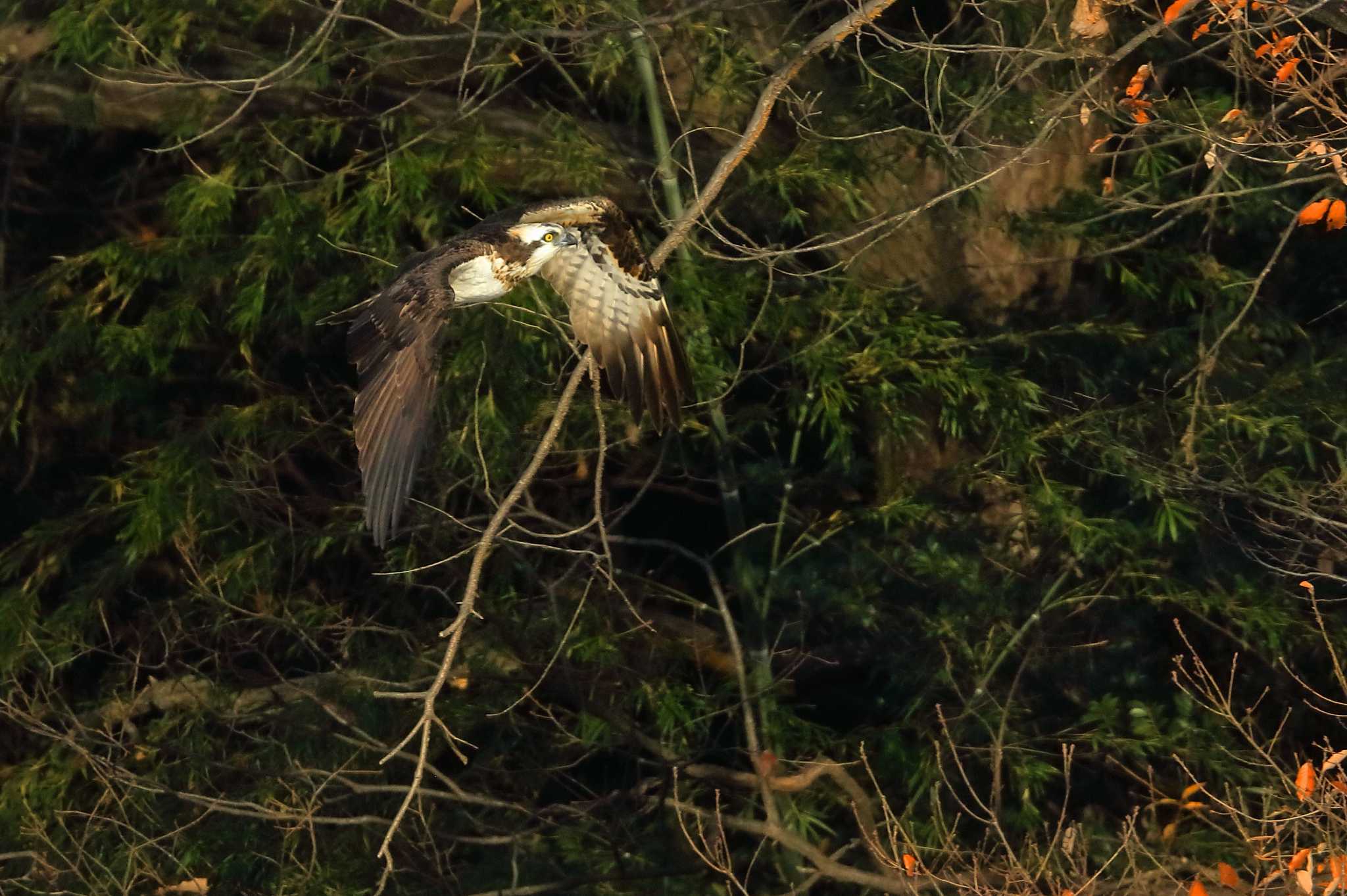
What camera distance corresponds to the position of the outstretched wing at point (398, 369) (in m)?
3.53

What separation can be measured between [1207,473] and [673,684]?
63.8 inches

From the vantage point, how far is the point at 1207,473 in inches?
197

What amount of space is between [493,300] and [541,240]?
16cm

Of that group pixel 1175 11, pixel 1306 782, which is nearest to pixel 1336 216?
pixel 1175 11

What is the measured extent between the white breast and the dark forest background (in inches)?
45.0

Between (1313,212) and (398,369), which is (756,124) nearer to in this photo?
(398,369)

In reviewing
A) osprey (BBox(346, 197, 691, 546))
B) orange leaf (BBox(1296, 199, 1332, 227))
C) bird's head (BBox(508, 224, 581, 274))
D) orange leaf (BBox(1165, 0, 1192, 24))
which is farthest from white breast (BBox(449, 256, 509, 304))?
orange leaf (BBox(1296, 199, 1332, 227))

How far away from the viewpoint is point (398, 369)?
3689mm

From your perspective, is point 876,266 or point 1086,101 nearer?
point 1086,101

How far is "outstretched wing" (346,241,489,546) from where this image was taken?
3529 millimetres

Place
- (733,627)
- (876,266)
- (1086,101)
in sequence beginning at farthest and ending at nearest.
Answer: (876,266), (733,627), (1086,101)

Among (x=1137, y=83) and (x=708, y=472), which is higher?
(x=1137, y=83)

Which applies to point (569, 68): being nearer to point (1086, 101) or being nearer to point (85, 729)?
point (1086, 101)

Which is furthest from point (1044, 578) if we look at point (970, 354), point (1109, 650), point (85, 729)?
point (85, 729)
